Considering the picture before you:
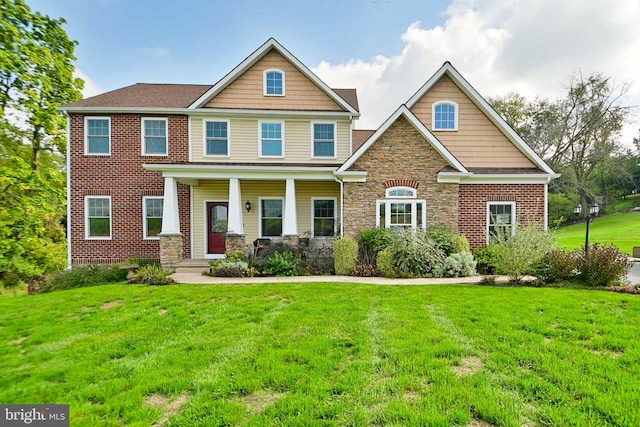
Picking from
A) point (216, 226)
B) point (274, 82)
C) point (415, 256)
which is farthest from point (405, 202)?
point (216, 226)

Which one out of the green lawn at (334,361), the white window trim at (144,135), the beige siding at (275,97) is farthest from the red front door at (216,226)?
the green lawn at (334,361)

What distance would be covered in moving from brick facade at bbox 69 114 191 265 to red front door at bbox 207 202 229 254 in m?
2.14

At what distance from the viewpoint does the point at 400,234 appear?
33.9 feet

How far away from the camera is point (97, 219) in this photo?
1270 cm

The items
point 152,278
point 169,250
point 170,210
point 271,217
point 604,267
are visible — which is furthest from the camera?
point 271,217

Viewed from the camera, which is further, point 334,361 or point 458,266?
point 458,266

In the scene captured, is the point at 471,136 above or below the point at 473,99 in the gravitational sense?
below

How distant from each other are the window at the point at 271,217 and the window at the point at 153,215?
14.4 feet

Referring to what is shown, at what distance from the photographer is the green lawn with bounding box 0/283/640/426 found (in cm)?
285

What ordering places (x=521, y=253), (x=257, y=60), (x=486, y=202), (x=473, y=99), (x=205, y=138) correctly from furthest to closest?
(x=257, y=60) → (x=205, y=138) → (x=473, y=99) → (x=486, y=202) → (x=521, y=253)

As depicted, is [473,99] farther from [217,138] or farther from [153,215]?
[153,215]

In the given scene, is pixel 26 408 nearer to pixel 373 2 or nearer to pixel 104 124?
pixel 104 124

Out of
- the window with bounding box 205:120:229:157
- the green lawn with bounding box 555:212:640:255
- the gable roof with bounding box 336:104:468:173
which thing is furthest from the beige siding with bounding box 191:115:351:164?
the green lawn with bounding box 555:212:640:255

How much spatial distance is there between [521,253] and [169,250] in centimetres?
1200
